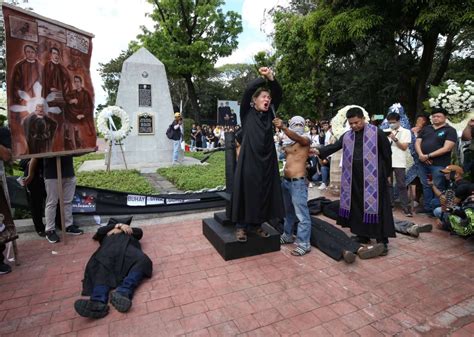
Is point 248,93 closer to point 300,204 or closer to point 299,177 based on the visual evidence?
point 299,177

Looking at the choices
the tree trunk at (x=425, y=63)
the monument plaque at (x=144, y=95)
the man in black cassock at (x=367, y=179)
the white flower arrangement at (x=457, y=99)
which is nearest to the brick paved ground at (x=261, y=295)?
the man in black cassock at (x=367, y=179)

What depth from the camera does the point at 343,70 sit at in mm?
20531

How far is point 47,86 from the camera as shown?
12.7 ft

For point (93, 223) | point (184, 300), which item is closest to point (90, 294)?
point (184, 300)

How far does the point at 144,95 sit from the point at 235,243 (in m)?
9.64

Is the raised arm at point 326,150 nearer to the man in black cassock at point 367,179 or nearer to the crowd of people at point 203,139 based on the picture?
the man in black cassock at point 367,179

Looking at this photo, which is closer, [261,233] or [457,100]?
[261,233]

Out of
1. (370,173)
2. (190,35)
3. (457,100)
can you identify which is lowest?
(370,173)

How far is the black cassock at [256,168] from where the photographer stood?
141 inches

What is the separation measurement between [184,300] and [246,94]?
7.68ft

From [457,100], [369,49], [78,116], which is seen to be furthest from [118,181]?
[369,49]

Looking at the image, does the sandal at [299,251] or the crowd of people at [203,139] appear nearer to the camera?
the sandal at [299,251]

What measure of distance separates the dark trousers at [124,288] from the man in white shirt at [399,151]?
4635mm

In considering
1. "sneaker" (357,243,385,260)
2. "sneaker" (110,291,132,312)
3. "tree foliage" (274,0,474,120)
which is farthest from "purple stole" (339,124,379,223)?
"tree foliage" (274,0,474,120)
